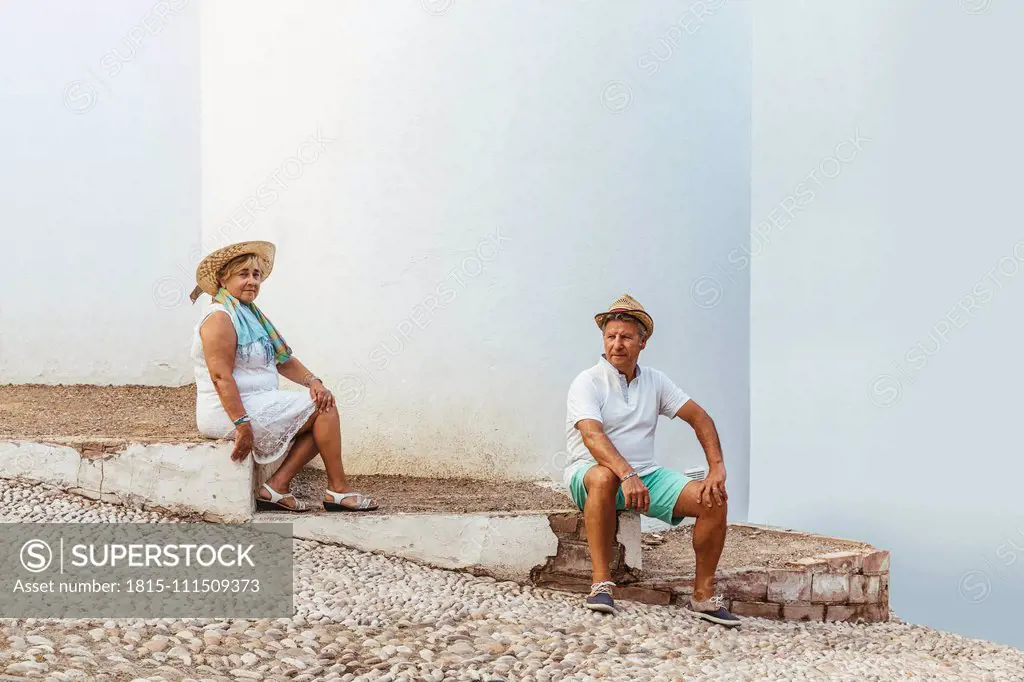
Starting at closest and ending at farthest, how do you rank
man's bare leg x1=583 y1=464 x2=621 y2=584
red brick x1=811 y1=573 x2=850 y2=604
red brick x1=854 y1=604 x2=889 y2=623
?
man's bare leg x1=583 y1=464 x2=621 y2=584, red brick x1=811 y1=573 x2=850 y2=604, red brick x1=854 y1=604 x2=889 y2=623

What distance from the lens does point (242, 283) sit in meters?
5.03

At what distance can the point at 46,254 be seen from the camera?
8.20 metres

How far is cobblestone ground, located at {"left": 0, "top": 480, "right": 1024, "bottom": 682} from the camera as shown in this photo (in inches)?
139

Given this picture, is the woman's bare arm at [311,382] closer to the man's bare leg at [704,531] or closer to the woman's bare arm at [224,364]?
the woman's bare arm at [224,364]

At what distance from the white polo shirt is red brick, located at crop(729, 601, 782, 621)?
121cm

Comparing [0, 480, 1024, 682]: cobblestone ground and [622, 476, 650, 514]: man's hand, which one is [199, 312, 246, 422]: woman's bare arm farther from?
[622, 476, 650, 514]: man's hand

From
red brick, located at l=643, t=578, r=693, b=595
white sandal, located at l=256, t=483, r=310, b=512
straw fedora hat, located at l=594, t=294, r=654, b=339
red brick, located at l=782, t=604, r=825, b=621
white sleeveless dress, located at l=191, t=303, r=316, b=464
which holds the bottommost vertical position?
red brick, located at l=782, t=604, r=825, b=621

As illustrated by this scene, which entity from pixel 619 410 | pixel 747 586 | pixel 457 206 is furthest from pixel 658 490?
pixel 457 206

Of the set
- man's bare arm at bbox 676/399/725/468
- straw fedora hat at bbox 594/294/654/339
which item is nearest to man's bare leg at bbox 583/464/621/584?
man's bare arm at bbox 676/399/725/468

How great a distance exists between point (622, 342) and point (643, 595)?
1295mm

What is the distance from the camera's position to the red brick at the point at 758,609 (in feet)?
18.1

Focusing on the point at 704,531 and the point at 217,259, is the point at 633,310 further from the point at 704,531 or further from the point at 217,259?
the point at 217,259

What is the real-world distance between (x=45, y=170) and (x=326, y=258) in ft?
10.2

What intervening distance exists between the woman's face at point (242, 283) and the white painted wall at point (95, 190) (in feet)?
11.9
